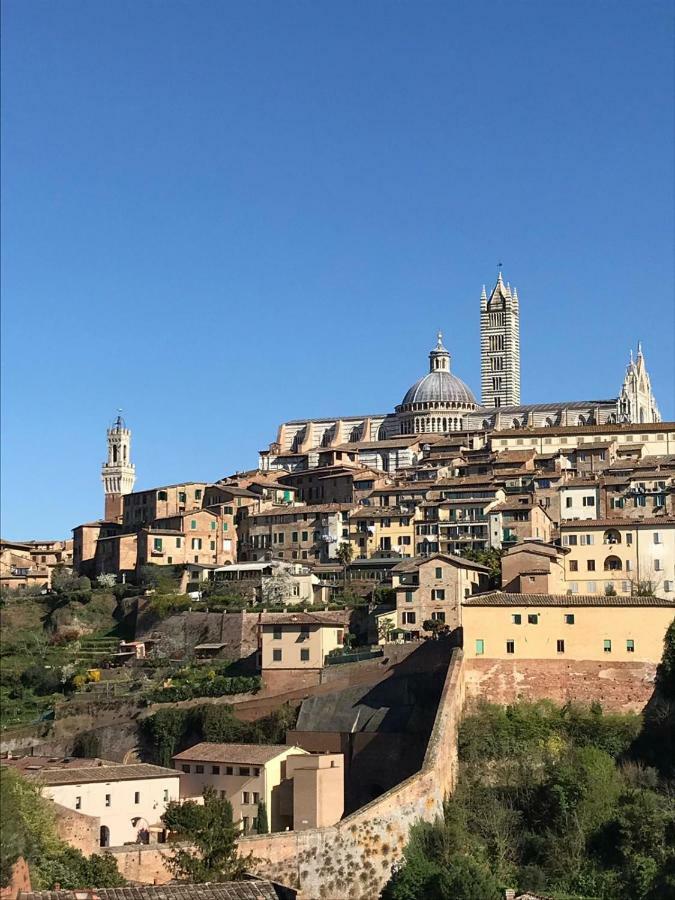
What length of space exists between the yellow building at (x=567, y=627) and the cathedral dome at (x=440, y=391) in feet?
179

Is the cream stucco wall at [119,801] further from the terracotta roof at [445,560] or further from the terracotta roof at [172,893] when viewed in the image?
the terracotta roof at [445,560]

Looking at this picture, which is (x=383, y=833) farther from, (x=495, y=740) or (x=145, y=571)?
(x=145, y=571)

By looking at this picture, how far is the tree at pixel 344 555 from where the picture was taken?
246ft

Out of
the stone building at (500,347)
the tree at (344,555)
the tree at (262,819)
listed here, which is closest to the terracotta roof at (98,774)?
the tree at (262,819)

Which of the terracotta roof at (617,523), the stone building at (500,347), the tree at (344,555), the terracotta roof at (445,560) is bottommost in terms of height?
the terracotta roof at (445,560)

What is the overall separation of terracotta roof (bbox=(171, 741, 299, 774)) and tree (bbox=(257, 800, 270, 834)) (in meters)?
1.37

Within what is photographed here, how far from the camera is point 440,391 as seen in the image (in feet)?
360

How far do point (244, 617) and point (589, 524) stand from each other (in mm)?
14669

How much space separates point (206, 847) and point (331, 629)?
62.2 ft

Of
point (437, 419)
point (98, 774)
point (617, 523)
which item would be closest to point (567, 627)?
point (617, 523)

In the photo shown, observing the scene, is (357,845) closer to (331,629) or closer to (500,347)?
(331,629)

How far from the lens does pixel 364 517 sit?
78.3m

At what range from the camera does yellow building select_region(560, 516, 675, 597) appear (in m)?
67.9

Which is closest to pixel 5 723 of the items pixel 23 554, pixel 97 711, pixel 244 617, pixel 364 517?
pixel 97 711
